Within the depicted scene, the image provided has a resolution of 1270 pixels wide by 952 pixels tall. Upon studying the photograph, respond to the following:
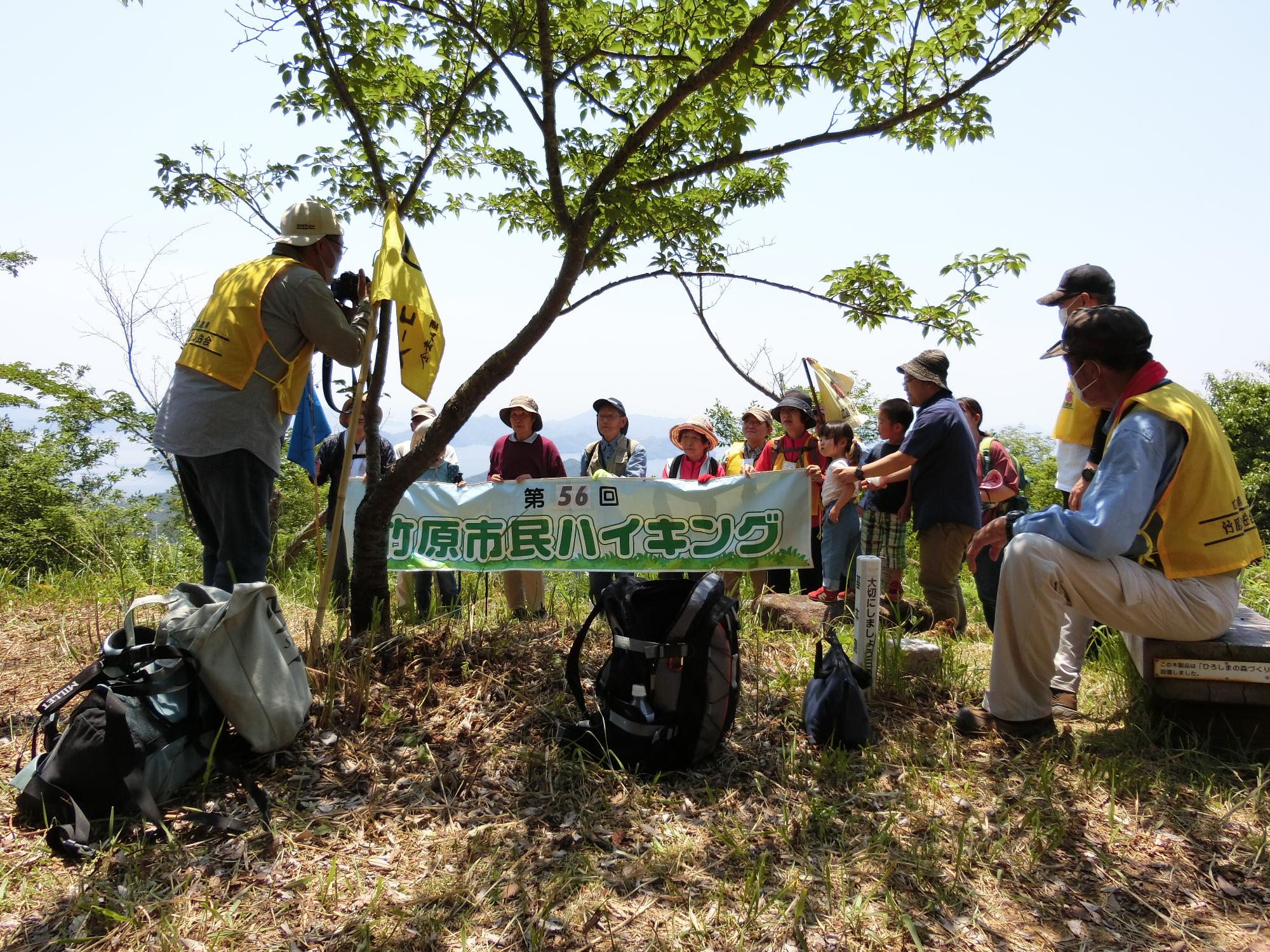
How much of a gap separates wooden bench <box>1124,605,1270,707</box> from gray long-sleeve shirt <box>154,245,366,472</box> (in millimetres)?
3758

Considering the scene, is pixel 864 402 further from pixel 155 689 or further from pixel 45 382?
pixel 155 689

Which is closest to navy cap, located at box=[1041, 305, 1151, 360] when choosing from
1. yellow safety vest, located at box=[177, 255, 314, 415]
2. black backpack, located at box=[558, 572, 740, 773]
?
black backpack, located at box=[558, 572, 740, 773]

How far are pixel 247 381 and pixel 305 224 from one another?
81 cm

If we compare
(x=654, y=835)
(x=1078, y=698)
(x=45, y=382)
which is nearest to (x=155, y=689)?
(x=654, y=835)

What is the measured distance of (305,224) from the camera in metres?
3.61

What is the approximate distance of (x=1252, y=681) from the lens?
3.07 metres

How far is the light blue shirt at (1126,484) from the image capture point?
298cm

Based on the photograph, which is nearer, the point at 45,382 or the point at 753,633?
the point at 753,633

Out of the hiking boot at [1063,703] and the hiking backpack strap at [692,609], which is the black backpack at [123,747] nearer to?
Answer: the hiking backpack strap at [692,609]

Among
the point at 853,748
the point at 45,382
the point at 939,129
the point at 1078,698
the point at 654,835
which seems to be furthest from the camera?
the point at 45,382

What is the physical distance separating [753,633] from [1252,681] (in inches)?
97.8

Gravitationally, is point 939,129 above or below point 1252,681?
above

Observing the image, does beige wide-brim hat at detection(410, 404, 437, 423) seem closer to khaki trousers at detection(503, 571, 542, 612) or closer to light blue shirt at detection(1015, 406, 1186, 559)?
khaki trousers at detection(503, 571, 542, 612)

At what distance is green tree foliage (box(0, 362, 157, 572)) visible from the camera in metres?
11.9
